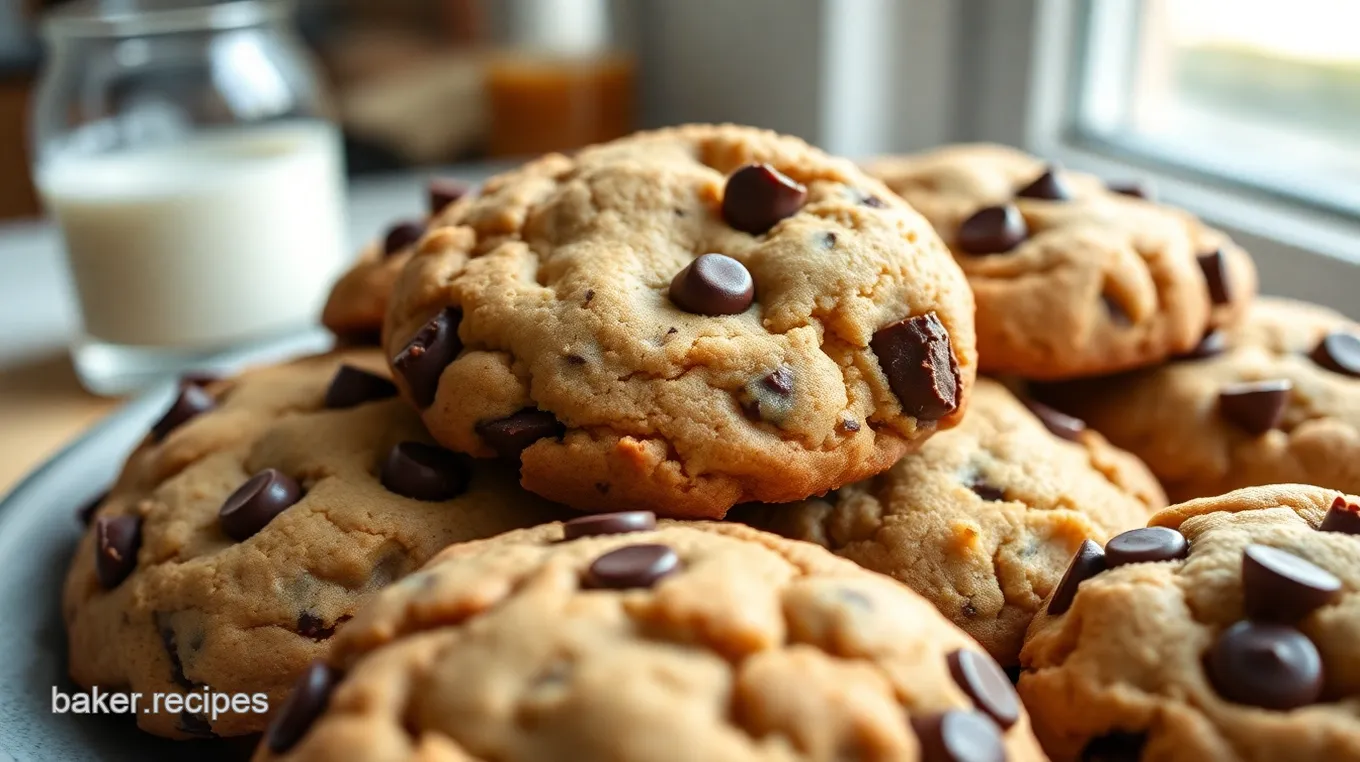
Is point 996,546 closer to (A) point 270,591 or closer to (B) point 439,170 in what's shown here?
(A) point 270,591

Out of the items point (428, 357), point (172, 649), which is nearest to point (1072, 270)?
point (428, 357)

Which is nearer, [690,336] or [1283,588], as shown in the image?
[1283,588]

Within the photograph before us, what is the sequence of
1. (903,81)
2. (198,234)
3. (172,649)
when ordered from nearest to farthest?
(172,649), (198,234), (903,81)

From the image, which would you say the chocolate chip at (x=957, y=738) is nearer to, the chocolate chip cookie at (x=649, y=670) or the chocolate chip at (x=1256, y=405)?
the chocolate chip cookie at (x=649, y=670)

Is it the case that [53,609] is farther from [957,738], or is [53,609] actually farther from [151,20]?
[151,20]

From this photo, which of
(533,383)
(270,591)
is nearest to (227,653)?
(270,591)

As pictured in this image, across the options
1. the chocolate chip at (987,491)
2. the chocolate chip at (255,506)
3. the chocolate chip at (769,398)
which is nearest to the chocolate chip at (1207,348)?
the chocolate chip at (987,491)
